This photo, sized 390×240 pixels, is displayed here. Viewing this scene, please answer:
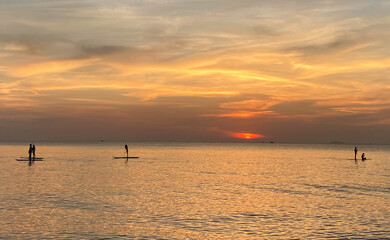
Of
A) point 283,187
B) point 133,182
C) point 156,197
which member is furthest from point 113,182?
point 283,187

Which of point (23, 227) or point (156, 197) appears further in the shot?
point (156, 197)

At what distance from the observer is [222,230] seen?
84.9ft

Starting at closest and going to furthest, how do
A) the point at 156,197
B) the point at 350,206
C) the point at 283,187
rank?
the point at 350,206 < the point at 156,197 < the point at 283,187

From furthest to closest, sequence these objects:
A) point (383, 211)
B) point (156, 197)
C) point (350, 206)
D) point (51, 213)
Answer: point (156, 197)
point (350, 206)
point (383, 211)
point (51, 213)

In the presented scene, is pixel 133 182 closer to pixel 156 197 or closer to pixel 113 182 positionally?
pixel 113 182

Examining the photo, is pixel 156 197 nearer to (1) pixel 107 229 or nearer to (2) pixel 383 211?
(1) pixel 107 229

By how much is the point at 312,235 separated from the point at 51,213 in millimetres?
18343

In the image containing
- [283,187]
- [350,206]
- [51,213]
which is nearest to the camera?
[51,213]

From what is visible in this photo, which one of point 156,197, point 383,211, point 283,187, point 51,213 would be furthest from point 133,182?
point 383,211

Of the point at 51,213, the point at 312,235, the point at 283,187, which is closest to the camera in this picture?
the point at 312,235

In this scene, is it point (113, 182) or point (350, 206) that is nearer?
point (350, 206)

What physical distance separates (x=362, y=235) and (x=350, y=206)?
10917mm

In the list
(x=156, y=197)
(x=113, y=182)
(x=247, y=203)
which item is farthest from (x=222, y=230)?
(x=113, y=182)

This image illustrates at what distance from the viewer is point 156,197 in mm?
39500
